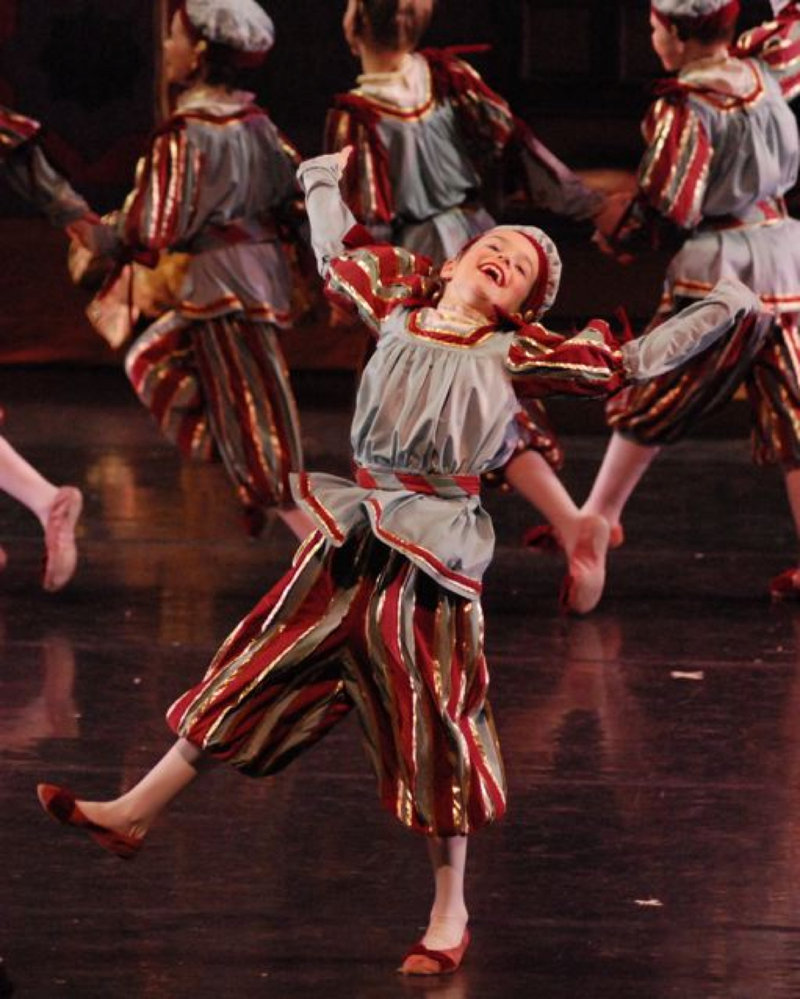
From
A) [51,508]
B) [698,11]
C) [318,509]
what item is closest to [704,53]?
[698,11]

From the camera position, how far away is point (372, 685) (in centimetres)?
360

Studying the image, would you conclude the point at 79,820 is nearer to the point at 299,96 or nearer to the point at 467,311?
the point at 467,311

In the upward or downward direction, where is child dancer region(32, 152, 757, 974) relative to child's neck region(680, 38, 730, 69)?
upward

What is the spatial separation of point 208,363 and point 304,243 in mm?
364

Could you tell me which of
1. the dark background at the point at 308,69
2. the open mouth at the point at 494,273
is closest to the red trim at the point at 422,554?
the open mouth at the point at 494,273

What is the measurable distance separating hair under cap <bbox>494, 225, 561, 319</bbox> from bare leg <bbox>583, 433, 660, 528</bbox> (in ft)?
7.42

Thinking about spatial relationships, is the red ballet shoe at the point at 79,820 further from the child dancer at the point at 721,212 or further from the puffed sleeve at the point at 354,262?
the child dancer at the point at 721,212

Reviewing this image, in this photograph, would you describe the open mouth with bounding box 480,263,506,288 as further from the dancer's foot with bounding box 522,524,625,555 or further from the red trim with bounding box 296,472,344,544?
the dancer's foot with bounding box 522,524,625,555

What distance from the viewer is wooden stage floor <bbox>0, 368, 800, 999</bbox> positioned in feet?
11.6

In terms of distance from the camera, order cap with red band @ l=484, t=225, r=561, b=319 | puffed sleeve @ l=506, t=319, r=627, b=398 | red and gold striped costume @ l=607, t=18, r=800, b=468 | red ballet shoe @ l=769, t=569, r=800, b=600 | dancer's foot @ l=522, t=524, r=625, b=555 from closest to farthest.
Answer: puffed sleeve @ l=506, t=319, r=627, b=398
cap with red band @ l=484, t=225, r=561, b=319
red and gold striped costume @ l=607, t=18, r=800, b=468
red ballet shoe @ l=769, t=569, r=800, b=600
dancer's foot @ l=522, t=524, r=625, b=555

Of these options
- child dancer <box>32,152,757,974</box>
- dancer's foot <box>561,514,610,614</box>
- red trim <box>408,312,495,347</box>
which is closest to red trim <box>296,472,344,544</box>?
child dancer <box>32,152,757,974</box>

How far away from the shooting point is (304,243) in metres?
6.17

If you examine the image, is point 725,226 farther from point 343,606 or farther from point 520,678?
point 343,606

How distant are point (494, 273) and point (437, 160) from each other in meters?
2.32
